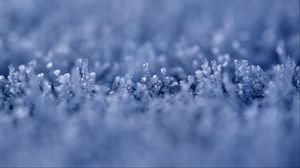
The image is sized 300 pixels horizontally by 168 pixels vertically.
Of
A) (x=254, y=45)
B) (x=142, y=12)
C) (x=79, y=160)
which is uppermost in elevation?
(x=142, y=12)

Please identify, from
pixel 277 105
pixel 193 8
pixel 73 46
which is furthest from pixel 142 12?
pixel 277 105

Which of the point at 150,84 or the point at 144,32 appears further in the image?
the point at 144,32

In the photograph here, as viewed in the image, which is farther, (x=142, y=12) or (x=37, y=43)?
(x=142, y=12)

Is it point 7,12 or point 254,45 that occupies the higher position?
point 7,12

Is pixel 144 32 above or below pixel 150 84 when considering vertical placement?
above

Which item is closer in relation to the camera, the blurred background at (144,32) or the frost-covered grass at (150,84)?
the frost-covered grass at (150,84)

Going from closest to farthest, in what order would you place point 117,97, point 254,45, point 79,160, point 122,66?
point 79,160 < point 117,97 < point 122,66 < point 254,45

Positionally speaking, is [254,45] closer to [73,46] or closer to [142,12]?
[142,12]

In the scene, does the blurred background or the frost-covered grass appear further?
the blurred background
